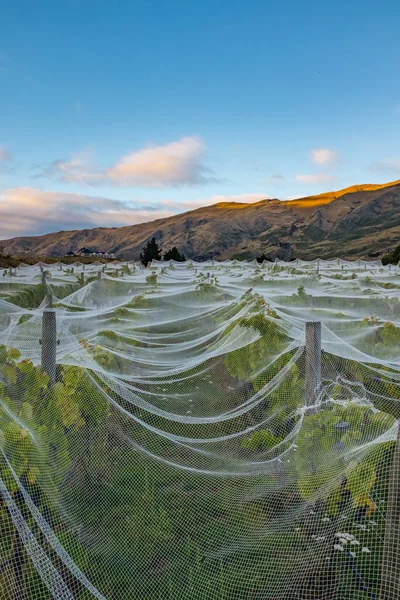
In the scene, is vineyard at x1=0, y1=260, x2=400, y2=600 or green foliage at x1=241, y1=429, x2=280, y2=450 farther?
green foliage at x1=241, y1=429, x2=280, y2=450

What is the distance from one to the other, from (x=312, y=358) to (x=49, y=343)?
198 centimetres

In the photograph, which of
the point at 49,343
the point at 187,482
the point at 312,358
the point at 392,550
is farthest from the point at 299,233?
the point at 392,550

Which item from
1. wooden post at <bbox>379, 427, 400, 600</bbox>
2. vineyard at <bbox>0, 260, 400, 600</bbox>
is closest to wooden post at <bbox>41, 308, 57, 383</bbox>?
vineyard at <bbox>0, 260, 400, 600</bbox>

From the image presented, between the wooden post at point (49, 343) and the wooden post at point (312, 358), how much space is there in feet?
6.24

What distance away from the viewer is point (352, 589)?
2453 millimetres

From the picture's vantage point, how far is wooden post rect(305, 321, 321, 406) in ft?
13.2

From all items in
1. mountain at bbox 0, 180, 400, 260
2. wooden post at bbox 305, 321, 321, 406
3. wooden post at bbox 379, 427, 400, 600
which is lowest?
wooden post at bbox 379, 427, 400, 600

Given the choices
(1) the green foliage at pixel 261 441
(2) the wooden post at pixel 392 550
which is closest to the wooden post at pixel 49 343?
(1) the green foliage at pixel 261 441

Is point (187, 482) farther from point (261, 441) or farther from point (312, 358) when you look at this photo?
point (312, 358)

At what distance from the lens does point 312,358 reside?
405 cm

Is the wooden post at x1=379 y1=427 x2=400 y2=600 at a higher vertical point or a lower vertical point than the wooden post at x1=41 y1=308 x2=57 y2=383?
lower

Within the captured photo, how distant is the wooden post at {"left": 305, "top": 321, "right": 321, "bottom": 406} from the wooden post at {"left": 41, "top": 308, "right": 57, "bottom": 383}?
190 cm

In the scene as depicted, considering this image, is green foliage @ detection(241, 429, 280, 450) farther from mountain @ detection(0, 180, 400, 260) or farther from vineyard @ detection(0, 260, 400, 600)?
mountain @ detection(0, 180, 400, 260)

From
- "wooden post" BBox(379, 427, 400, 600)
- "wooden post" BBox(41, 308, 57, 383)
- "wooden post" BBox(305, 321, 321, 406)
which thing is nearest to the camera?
"wooden post" BBox(379, 427, 400, 600)
